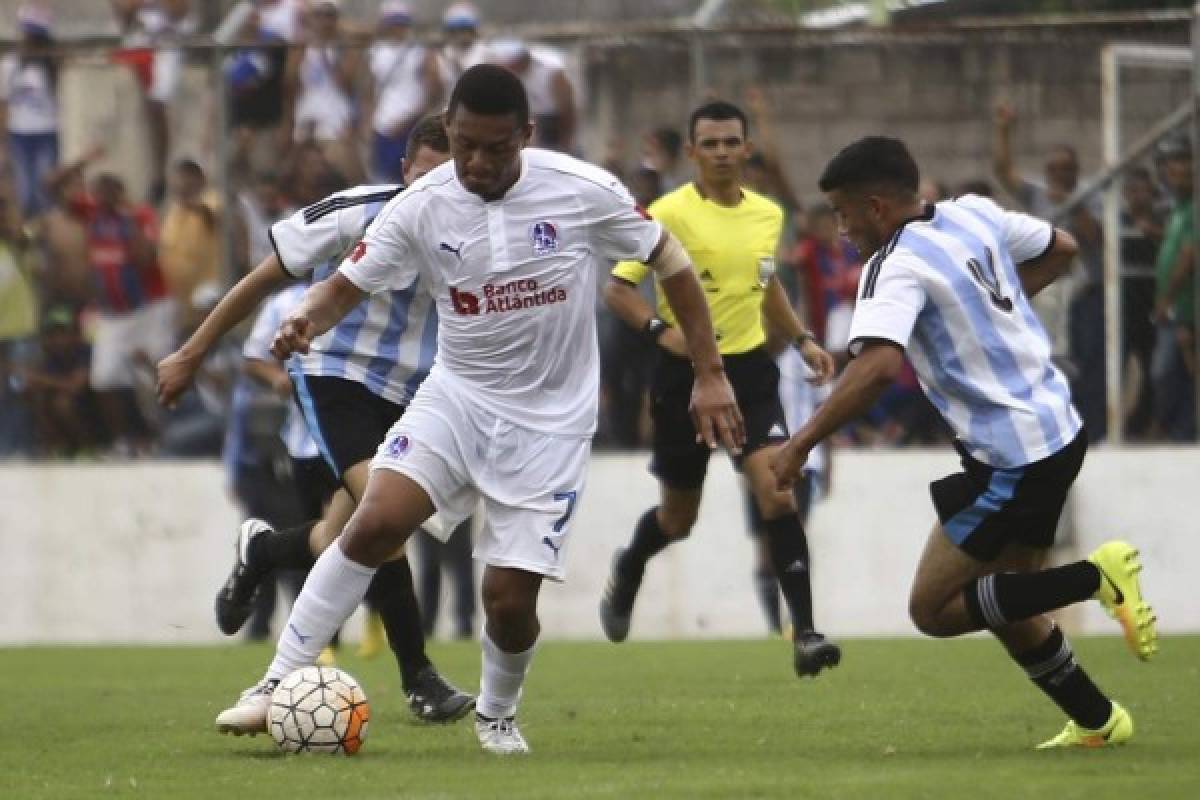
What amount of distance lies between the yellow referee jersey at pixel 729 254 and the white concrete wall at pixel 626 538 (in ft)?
13.7

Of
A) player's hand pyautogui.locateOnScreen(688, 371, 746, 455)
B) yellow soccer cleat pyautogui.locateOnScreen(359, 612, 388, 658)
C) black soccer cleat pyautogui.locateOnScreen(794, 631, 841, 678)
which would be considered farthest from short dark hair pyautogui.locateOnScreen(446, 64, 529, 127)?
yellow soccer cleat pyautogui.locateOnScreen(359, 612, 388, 658)

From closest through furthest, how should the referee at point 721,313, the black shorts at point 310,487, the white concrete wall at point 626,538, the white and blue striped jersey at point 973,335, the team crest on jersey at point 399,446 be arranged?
the white and blue striped jersey at point 973,335 < the team crest on jersey at point 399,446 < the referee at point 721,313 < the black shorts at point 310,487 < the white concrete wall at point 626,538

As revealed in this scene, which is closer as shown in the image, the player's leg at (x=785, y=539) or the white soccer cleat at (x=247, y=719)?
the white soccer cleat at (x=247, y=719)

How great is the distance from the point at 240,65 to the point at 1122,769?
34.0 feet

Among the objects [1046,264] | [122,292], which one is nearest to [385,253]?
[1046,264]

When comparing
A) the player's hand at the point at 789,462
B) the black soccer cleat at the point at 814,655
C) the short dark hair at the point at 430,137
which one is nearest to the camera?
the player's hand at the point at 789,462

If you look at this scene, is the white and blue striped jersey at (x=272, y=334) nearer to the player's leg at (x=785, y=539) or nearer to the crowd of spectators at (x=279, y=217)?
the player's leg at (x=785, y=539)

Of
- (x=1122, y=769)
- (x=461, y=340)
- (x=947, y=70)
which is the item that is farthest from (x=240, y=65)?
(x=1122, y=769)

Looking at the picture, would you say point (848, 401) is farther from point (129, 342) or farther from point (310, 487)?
point (129, 342)

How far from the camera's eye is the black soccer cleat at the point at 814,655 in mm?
10609

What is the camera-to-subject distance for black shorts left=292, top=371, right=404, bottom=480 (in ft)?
33.6

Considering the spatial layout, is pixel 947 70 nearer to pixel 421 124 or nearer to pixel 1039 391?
pixel 421 124

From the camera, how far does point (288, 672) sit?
8.31m

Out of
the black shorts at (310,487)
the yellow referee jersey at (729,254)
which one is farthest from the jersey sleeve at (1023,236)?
the black shorts at (310,487)
